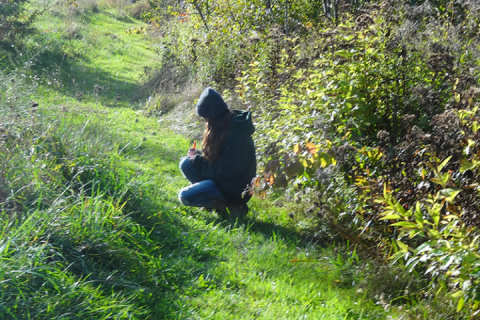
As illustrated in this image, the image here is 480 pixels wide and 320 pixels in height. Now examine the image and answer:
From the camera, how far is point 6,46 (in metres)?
11.5

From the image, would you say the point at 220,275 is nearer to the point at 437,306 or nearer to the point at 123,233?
the point at 123,233

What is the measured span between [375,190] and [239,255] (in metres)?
1.37

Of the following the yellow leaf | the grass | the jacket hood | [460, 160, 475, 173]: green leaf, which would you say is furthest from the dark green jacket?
[460, 160, 475, 173]: green leaf

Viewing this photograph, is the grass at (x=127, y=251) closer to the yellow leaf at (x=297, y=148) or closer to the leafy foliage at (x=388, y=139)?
the leafy foliage at (x=388, y=139)

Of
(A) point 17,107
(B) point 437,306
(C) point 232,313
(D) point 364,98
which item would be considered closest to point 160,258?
(C) point 232,313

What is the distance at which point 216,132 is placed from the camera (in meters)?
5.00

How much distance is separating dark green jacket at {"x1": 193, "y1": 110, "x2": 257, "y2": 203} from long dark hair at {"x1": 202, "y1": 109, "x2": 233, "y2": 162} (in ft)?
0.16

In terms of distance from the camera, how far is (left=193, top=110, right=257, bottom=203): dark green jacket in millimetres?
4902

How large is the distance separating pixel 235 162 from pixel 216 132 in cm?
40

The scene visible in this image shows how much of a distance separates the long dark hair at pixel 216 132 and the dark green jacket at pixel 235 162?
47mm

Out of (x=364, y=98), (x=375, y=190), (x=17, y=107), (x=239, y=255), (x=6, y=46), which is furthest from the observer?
(x=6, y=46)

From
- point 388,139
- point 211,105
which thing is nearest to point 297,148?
point 388,139

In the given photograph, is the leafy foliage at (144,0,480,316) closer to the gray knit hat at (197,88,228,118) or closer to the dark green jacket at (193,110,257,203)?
the dark green jacket at (193,110,257,203)

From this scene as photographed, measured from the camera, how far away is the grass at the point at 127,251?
2947 millimetres
